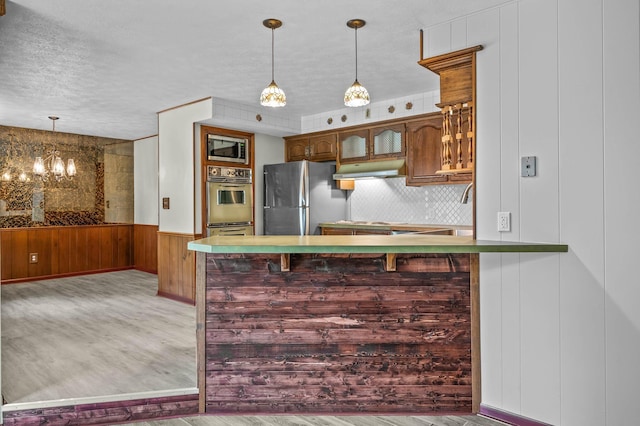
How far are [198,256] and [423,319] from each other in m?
1.42

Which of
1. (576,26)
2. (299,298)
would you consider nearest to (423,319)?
(299,298)

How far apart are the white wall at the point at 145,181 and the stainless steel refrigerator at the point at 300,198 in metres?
2.55

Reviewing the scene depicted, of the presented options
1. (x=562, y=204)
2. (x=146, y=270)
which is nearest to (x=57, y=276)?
(x=146, y=270)

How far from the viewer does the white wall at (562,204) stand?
2186 mm

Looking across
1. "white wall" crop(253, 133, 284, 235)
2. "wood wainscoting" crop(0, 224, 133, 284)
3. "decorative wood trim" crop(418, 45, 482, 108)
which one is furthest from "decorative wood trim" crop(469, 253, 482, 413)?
"wood wainscoting" crop(0, 224, 133, 284)

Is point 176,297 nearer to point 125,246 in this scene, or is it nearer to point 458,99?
point 125,246

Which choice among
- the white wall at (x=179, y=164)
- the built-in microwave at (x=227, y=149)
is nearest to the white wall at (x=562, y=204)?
the white wall at (x=179, y=164)

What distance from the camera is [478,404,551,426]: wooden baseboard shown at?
246cm

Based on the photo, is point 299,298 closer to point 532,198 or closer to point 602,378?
point 532,198

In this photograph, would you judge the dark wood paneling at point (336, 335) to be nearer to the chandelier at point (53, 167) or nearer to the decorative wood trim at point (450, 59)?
the decorative wood trim at point (450, 59)

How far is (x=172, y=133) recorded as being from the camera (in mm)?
5637

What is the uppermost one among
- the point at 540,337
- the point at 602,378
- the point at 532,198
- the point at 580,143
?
the point at 580,143

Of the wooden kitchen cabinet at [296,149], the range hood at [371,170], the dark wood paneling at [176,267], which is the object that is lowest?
the dark wood paneling at [176,267]

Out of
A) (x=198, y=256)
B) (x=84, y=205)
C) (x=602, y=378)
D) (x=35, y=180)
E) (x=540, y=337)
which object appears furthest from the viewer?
(x=84, y=205)
